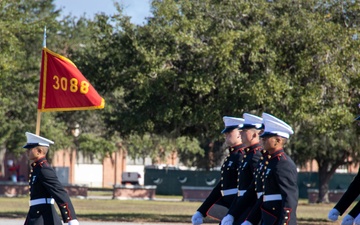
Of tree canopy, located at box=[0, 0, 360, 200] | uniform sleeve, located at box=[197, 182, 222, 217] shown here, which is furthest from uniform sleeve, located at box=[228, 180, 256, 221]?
tree canopy, located at box=[0, 0, 360, 200]

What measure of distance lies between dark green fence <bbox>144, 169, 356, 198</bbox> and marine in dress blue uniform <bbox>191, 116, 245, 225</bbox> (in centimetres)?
4079

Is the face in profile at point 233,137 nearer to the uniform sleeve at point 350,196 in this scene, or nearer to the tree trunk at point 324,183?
the uniform sleeve at point 350,196

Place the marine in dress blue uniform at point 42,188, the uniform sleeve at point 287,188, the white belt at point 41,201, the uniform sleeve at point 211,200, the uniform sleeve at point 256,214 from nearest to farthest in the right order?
the uniform sleeve at point 287,188 → the uniform sleeve at point 256,214 → the marine in dress blue uniform at point 42,188 → the white belt at point 41,201 → the uniform sleeve at point 211,200

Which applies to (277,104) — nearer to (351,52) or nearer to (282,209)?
(351,52)

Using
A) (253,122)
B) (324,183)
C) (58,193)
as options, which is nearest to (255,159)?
(253,122)

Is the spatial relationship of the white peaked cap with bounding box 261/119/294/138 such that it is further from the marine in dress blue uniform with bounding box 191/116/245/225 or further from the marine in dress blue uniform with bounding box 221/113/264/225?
the marine in dress blue uniform with bounding box 191/116/245/225

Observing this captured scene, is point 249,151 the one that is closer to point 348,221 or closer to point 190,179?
point 348,221

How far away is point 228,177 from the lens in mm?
A: 10047

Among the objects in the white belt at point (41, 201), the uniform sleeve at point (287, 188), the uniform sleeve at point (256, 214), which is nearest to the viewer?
the uniform sleeve at point (287, 188)

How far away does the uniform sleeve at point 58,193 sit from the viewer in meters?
9.18

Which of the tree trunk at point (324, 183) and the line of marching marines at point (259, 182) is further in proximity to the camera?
the tree trunk at point (324, 183)

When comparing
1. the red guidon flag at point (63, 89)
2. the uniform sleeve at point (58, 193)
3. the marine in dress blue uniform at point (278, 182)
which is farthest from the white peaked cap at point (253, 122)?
the red guidon flag at point (63, 89)

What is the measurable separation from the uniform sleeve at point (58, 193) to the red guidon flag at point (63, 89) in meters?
2.54

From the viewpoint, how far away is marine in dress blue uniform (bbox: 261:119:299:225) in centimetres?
766
